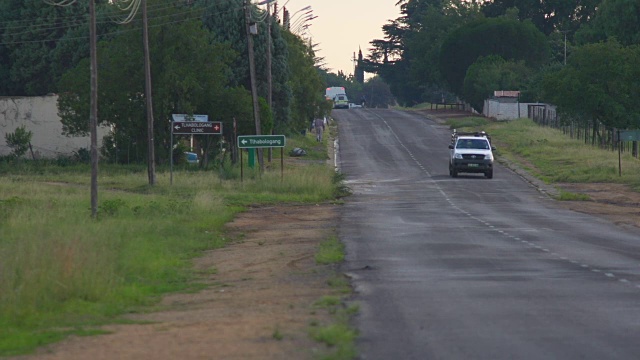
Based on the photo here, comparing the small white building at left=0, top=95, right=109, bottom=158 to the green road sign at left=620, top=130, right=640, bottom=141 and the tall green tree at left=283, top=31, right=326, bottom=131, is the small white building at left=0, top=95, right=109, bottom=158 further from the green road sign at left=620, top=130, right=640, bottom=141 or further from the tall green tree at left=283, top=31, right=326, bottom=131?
the green road sign at left=620, top=130, right=640, bottom=141

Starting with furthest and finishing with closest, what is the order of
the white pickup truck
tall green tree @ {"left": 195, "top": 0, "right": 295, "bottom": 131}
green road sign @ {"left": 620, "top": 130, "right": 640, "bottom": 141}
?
tall green tree @ {"left": 195, "top": 0, "right": 295, "bottom": 131}
the white pickup truck
green road sign @ {"left": 620, "top": 130, "right": 640, "bottom": 141}

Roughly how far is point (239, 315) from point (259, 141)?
31.4 metres

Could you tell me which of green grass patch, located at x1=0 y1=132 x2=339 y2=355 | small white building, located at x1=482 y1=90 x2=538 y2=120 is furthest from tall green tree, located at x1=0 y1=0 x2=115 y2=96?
green grass patch, located at x1=0 y1=132 x2=339 y2=355

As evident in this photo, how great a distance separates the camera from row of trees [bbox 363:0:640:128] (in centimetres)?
6278

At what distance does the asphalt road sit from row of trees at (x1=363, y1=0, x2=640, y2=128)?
77.1 feet

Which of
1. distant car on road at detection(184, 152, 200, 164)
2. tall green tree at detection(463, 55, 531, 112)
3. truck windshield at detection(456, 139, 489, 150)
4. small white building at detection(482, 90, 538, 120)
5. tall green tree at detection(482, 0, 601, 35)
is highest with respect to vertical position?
tall green tree at detection(482, 0, 601, 35)

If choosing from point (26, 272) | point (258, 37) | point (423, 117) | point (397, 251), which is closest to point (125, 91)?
point (258, 37)

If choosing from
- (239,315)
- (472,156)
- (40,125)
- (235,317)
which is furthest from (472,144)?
(235,317)

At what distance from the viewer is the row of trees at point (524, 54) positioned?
206ft

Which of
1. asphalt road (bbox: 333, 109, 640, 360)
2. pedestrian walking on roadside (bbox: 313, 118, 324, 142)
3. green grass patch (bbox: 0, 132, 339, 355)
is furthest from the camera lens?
pedestrian walking on roadside (bbox: 313, 118, 324, 142)

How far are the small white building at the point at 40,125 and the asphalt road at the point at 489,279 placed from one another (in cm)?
2374

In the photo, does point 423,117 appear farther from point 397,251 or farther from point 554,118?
point 397,251

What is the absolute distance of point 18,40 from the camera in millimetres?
80125

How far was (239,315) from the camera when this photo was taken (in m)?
13.4
